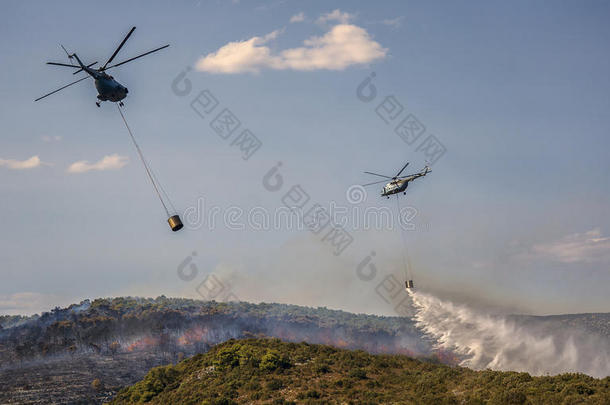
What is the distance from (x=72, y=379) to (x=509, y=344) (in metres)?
81.9

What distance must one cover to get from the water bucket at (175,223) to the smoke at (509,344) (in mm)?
66564

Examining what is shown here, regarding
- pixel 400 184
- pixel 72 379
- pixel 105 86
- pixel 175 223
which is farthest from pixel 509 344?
pixel 72 379

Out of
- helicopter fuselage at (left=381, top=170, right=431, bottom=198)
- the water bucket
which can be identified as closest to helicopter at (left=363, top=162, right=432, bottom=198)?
helicopter fuselage at (left=381, top=170, right=431, bottom=198)

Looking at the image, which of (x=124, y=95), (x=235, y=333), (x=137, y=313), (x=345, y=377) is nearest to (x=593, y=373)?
(x=345, y=377)

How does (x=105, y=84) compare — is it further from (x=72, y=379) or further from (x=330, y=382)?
(x=72, y=379)

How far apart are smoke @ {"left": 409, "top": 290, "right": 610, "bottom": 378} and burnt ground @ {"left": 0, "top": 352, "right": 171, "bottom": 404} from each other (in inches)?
2375

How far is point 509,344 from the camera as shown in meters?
93.2

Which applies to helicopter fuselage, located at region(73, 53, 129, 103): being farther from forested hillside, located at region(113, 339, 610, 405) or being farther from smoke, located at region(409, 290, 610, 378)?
smoke, located at region(409, 290, 610, 378)

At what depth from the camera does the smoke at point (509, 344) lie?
299ft

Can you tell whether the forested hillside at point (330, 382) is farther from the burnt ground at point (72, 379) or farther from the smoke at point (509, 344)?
the burnt ground at point (72, 379)

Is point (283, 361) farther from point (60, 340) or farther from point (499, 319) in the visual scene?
point (60, 340)

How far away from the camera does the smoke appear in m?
91.2

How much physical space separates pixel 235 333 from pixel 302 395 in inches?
6098

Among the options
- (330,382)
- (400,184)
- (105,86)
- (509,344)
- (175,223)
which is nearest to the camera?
(175,223)
